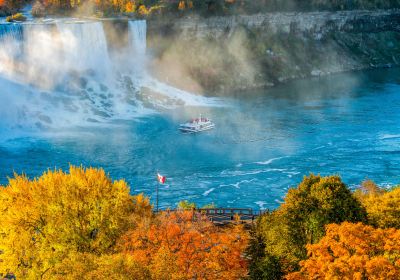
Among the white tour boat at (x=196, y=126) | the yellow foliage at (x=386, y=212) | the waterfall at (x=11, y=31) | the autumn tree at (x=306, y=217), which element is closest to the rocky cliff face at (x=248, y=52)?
the waterfall at (x=11, y=31)

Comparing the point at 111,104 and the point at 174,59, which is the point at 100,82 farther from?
the point at 174,59

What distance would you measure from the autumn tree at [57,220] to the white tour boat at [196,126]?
190 feet

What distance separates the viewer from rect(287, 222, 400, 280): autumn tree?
30.8 meters

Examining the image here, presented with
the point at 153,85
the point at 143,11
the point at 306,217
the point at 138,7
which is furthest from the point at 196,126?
the point at 138,7

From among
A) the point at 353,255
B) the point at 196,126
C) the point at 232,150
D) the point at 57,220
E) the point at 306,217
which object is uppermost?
the point at 353,255

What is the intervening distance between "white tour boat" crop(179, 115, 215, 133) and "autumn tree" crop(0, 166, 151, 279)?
190ft

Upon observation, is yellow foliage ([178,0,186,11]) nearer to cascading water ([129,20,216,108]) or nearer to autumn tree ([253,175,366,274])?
cascading water ([129,20,216,108])

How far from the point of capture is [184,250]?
37.9 meters

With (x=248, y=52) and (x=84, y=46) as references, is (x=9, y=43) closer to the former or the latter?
(x=84, y=46)

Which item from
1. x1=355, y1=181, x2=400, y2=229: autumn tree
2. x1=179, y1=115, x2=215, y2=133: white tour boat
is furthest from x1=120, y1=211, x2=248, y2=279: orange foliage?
x1=179, y1=115, x2=215, y2=133: white tour boat

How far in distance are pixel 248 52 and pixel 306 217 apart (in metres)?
132

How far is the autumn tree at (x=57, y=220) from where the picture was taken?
135ft

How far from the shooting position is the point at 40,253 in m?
40.4

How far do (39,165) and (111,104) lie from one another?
35408 millimetres
